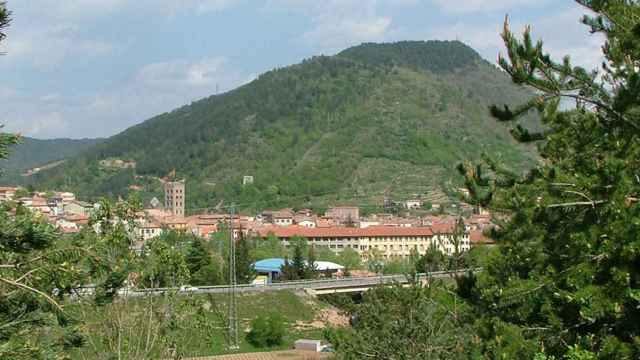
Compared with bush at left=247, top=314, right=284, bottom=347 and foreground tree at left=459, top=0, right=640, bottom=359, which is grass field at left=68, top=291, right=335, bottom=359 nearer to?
foreground tree at left=459, top=0, right=640, bottom=359

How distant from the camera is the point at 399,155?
449ft

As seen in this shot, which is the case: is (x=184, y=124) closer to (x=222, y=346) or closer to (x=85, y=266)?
(x=222, y=346)

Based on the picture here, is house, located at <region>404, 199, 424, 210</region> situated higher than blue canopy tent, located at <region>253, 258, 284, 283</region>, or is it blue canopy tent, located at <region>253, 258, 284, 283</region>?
house, located at <region>404, 199, 424, 210</region>

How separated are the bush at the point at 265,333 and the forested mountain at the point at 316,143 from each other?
3229 inches

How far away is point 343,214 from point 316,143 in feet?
114

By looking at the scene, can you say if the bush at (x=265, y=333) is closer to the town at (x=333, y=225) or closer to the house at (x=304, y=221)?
the town at (x=333, y=225)

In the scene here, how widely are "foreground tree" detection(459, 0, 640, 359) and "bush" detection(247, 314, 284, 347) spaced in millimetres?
29973

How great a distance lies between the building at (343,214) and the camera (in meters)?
113

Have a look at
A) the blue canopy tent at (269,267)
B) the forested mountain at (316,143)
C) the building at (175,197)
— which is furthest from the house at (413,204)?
the blue canopy tent at (269,267)

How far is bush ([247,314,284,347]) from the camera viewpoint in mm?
37906

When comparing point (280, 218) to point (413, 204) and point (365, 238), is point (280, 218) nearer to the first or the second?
point (413, 204)

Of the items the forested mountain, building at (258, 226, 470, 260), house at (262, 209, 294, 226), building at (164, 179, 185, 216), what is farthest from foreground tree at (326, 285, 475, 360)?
building at (164, 179, 185, 216)

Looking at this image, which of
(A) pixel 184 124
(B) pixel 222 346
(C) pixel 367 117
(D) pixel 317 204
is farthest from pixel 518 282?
(A) pixel 184 124

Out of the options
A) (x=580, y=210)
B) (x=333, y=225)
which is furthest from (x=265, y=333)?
(x=333, y=225)
